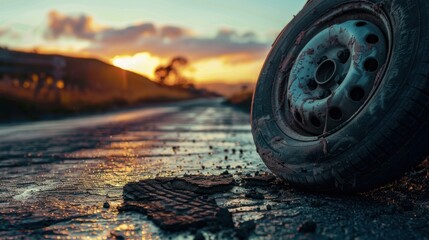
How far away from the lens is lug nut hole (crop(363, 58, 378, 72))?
251 cm

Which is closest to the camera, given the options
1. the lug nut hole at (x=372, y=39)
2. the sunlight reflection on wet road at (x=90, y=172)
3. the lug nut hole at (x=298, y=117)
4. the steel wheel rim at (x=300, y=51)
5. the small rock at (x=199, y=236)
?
the small rock at (x=199, y=236)

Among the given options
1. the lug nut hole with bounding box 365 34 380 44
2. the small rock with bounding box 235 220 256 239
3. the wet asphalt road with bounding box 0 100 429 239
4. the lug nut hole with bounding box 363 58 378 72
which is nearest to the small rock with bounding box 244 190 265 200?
the wet asphalt road with bounding box 0 100 429 239

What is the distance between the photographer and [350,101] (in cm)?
249

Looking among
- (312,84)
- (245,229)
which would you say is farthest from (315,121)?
(245,229)

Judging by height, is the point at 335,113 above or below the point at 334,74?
below

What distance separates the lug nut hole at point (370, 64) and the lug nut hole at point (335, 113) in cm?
30

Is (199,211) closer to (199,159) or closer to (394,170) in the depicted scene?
(394,170)

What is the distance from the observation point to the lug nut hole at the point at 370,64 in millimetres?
2506

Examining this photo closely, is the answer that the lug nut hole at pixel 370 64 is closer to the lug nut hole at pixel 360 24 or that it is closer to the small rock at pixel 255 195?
the lug nut hole at pixel 360 24

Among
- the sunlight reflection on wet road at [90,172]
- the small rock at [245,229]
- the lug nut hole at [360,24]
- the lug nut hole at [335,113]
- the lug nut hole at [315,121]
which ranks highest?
the lug nut hole at [360,24]

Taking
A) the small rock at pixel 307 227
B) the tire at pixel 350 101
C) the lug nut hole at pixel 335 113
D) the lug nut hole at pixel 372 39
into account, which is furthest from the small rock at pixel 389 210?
the lug nut hole at pixel 372 39

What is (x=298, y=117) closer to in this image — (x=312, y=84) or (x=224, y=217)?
(x=312, y=84)

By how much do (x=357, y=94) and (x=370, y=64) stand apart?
20 centimetres

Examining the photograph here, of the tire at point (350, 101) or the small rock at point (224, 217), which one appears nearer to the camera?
the small rock at point (224, 217)
